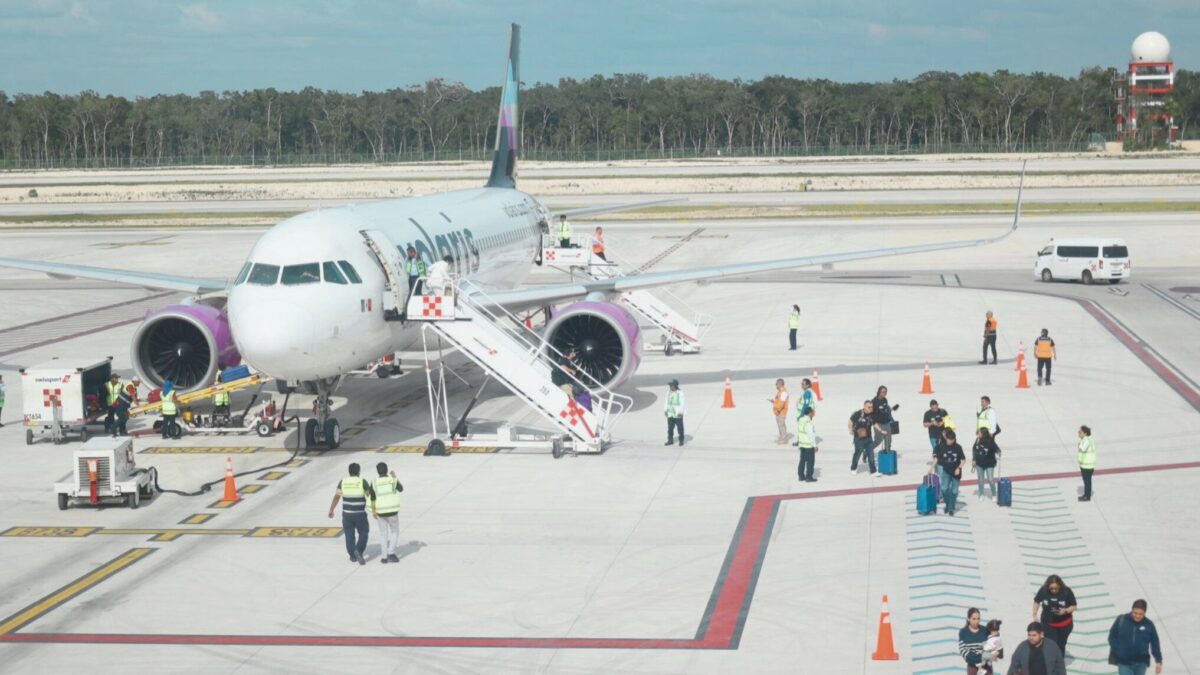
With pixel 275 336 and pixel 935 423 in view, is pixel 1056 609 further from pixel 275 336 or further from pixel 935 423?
pixel 275 336

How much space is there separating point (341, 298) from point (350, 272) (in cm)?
83

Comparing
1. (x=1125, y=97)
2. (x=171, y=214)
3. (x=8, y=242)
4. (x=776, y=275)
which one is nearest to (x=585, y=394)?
(x=776, y=275)

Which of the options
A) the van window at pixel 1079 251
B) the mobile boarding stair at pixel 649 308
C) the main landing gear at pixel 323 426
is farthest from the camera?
the van window at pixel 1079 251

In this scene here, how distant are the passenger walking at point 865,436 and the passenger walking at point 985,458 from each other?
2.29 meters

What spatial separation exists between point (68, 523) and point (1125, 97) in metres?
181

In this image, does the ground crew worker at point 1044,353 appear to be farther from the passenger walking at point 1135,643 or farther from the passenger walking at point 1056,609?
the passenger walking at point 1135,643

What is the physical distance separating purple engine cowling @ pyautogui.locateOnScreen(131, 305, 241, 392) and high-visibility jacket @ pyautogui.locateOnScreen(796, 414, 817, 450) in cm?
1480

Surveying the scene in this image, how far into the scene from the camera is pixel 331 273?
28.0 m

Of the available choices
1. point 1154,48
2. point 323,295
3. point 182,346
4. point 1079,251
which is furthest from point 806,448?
point 1154,48

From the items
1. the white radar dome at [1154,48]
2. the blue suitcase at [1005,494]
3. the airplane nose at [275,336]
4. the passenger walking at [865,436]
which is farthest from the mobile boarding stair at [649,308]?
the white radar dome at [1154,48]

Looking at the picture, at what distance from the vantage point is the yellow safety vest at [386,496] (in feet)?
69.0

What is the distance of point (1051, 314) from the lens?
48.7 metres

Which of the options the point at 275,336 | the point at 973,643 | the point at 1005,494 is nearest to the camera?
the point at 973,643

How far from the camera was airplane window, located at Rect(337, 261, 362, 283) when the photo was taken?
1117 inches
